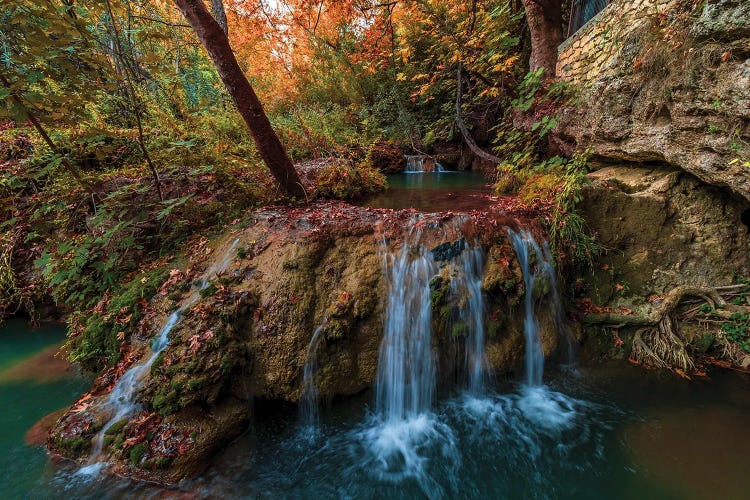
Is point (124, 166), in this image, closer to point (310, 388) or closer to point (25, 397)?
point (25, 397)

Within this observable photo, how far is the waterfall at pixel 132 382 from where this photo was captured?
9.82 feet

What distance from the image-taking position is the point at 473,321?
387 cm

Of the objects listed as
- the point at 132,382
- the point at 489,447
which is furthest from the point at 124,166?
the point at 489,447

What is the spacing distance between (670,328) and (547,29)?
19.3 ft

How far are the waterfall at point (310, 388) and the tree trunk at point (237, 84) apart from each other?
2950mm

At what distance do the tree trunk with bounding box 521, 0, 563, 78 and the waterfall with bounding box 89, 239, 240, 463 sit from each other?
7181 mm

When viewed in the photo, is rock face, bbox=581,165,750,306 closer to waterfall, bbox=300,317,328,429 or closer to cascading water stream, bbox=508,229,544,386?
cascading water stream, bbox=508,229,544,386

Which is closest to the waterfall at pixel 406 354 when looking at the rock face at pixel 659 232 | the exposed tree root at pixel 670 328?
the exposed tree root at pixel 670 328

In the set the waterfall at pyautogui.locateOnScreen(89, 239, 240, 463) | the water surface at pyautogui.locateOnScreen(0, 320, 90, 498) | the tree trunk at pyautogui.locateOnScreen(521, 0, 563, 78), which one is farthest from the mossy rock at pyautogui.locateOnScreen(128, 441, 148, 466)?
the tree trunk at pyautogui.locateOnScreen(521, 0, 563, 78)

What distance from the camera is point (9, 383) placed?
13.4 feet

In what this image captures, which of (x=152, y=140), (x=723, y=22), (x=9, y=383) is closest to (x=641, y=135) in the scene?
(x=723, y=22)

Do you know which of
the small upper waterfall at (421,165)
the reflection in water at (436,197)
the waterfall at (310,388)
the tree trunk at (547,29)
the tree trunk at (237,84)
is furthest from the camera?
the small upper waterfall at (421,165)

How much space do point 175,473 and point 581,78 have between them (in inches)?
296

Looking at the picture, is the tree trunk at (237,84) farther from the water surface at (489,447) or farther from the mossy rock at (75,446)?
the mossy rock at (75,446)
